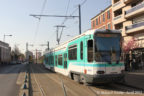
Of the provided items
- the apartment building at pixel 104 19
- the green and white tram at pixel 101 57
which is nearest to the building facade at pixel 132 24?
the apartment building at pixel 104 19

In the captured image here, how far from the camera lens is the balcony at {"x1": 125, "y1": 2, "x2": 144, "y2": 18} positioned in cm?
2926

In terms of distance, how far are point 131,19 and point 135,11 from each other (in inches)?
116

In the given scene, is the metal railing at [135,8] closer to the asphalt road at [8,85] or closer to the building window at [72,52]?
the building window at [72,52]

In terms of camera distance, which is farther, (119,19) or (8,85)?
(119,19)

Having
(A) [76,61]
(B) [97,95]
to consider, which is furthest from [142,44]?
(B) [97,95]

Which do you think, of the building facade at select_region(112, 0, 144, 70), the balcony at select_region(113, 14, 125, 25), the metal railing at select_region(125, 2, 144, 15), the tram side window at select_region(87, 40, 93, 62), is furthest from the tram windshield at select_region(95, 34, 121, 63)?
the balcony at select_region(113, 14, 125, 25)

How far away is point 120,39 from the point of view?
35.2 ft

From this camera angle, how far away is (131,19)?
33406 millimetres

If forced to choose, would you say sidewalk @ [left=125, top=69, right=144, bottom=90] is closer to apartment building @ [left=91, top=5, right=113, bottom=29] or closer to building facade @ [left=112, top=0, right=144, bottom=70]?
building facade @ [left=112, top=0, right=144, bottom=70]

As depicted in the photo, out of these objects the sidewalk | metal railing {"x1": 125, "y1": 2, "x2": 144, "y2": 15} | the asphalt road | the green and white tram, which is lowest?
the asphalt road

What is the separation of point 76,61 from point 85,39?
6.62 ft

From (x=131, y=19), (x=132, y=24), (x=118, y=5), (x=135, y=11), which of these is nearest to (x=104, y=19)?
(x=118, y=5)

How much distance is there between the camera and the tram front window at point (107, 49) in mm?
10164

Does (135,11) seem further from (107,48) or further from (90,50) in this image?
(90,50)
